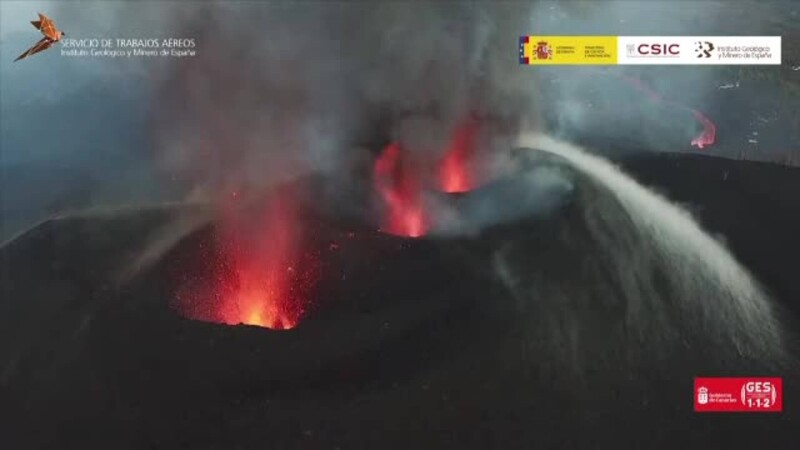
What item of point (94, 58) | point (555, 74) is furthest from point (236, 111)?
point (555, 74)

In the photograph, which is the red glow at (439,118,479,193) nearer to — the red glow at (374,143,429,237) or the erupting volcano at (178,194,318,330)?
the red glow at (374,143,429,237)

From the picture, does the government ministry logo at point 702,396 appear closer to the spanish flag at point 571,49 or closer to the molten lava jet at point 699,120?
the molten lava jet at point 699,120

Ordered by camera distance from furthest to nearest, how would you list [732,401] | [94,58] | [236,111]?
[236,111], [94,58], [732,401]

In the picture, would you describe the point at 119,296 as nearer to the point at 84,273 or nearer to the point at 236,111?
the point at 84,273

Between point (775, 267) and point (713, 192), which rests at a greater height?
point (713, 192)

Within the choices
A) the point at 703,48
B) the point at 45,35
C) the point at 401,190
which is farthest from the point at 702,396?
the point at 45,35

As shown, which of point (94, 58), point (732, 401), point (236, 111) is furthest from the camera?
point (236, 111)

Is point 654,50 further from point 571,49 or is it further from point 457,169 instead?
point 457,169

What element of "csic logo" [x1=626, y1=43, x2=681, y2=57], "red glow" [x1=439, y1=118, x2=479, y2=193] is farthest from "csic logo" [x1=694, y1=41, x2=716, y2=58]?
"red glow" [x1=439, y1=118, x2=479, y2=193]
